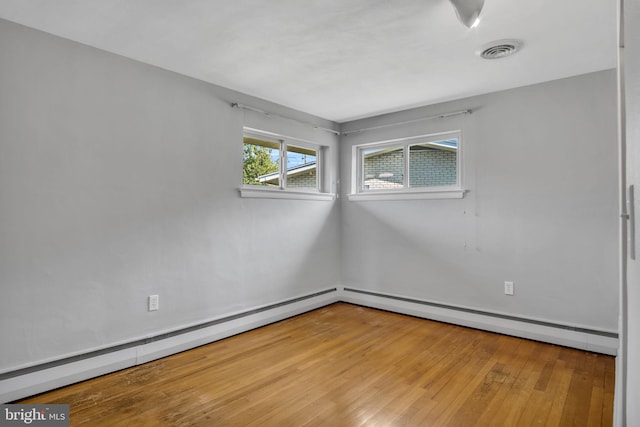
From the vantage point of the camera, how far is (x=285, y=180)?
13.0 ft

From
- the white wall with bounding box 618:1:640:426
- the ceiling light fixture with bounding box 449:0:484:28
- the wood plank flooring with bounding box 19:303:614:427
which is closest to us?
the white wall with bounding box 618:1:640:426

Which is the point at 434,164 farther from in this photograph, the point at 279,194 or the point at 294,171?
the point at 279,194

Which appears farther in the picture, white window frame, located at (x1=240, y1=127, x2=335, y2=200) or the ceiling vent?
white window frame, located at (x1=240, y1=127, x2=335, y2=200)

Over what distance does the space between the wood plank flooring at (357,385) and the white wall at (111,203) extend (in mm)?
399

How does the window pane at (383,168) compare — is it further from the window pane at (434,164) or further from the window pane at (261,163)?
the window pane at (261,163)

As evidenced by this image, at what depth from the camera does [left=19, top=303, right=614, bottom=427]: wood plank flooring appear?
6.43 feet

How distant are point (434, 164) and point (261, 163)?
1870 mm

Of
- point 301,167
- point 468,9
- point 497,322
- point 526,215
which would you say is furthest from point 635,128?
point 301,167

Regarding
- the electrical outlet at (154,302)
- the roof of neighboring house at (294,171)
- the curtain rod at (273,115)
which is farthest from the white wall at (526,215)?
the electrical outlet at (154,302)

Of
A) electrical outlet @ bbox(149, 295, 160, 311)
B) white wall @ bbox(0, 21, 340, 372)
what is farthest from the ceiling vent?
electrical outlet @ bbox(149, 295, 160, 311)

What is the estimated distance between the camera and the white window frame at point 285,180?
141 inches

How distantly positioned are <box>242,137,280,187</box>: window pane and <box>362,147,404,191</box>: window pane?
121cm

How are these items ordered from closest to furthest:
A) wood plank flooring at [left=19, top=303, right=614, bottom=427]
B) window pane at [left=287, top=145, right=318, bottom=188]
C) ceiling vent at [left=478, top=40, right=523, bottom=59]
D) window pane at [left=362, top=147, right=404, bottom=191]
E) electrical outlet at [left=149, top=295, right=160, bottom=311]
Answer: wood plank flooring at [left=19, top=303, right=614, bottom=427] → ceiling vent at [left=478, top=40, right=523, bottom=59] → electrical outlet at [left=149, top=295, right=160, bottom=311] → window pane at [left=287, top=145, right=318, bottom=188] → window pane at [left=362, top=147, right=404, bottom=191]

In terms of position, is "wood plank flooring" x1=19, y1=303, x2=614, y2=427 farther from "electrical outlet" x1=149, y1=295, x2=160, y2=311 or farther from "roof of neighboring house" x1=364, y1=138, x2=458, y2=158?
"roof of neighboring house" x1=364, y1=138, x2=458, y2=158
